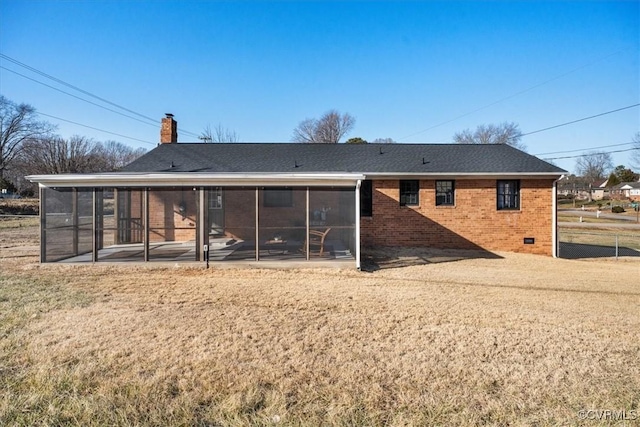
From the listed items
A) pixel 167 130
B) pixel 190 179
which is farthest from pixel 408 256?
pixel 167 130

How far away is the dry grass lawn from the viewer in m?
3.06

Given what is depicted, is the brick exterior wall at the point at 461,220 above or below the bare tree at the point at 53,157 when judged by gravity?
below

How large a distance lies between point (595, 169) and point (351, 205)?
78.1 m

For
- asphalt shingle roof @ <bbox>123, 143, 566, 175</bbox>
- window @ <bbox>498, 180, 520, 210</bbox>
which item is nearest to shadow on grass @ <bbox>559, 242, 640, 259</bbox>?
window @ <bbox>498, 180, 520, 210</bbox>

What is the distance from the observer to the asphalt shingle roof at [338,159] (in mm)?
13289

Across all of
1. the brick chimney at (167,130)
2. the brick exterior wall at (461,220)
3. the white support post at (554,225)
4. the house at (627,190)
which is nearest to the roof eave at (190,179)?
the brick exterior wall at (461,220)

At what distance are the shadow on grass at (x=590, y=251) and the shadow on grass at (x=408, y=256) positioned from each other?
3.78m

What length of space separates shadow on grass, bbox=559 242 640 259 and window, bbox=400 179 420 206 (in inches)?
227

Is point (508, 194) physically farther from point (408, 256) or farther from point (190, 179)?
point (190, 179)

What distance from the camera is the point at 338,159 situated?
1462cm

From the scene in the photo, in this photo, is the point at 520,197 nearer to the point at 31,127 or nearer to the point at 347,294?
the point at 347,294

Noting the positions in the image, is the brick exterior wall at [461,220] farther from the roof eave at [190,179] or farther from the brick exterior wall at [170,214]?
the roof eave at [190,179]

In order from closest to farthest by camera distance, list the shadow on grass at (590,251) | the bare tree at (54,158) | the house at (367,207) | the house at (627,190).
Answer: the house at (367,207), the shadow on grass at (590,251), the bare tree at (54,158), the house at (627,190)

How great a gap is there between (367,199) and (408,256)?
2.74 m
